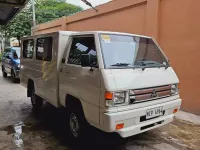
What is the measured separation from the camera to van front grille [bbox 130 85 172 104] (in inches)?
135

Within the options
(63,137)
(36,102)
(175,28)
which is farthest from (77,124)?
(175,28)

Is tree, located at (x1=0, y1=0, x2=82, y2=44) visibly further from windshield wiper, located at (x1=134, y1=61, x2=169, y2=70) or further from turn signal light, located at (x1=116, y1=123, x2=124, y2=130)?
turn signal light, located at (x1=116, y1=123, x2=124, y2=130)

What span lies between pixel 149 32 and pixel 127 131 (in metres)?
4.42

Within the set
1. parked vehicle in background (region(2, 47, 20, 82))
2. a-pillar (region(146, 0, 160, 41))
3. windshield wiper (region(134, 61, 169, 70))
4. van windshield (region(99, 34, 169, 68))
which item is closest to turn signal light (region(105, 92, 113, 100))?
van windshield (region(99, 34, 169, 68))

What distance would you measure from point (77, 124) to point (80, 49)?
133cm

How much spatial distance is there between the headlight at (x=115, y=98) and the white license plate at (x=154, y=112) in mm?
472

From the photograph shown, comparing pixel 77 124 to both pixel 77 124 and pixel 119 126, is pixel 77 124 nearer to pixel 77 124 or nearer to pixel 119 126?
pixel 77 124

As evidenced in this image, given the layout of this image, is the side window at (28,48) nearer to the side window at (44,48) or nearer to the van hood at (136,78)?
the side window at (44,48)

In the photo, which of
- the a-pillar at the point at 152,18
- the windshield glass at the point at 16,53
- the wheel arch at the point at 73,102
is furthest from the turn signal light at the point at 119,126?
the windshield glass at the point at 16,53

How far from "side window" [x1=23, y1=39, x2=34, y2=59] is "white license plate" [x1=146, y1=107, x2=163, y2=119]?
3.76 m

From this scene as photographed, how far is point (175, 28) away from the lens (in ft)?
20.6

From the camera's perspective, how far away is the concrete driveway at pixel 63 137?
405 cm

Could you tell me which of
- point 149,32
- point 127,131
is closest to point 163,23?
point 149,32

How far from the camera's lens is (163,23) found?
6.66 meters
